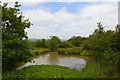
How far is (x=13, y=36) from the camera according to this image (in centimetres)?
1653

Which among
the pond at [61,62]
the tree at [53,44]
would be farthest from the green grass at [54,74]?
the tree at [53,44]

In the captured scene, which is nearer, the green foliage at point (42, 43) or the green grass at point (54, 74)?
the green grass at point (54, 74)

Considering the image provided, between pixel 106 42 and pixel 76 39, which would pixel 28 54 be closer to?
pixel 106 42

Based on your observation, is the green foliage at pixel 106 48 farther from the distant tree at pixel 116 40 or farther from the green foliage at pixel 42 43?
the green foliage at pixel 42 43

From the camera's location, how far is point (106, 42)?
1614 cm

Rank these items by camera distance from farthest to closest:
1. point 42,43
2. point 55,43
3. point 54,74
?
point 42,43 < point 55,43 < point 54,74

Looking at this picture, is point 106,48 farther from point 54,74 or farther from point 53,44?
point 53,44

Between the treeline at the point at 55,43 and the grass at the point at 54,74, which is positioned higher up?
the treeline at the point at 55,43

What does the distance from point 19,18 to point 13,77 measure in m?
6.13

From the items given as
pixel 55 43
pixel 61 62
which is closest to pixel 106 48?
pixel 61 62

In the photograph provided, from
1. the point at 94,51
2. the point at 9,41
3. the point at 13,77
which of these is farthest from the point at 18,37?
the point at 94,51

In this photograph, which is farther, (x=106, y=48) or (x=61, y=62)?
(x=61, y=62)

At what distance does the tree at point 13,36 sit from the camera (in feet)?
51.9

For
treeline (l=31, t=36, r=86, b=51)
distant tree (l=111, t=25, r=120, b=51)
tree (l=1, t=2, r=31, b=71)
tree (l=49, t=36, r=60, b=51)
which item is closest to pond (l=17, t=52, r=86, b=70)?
tree (l=1, t=2, r=31, b=71)
